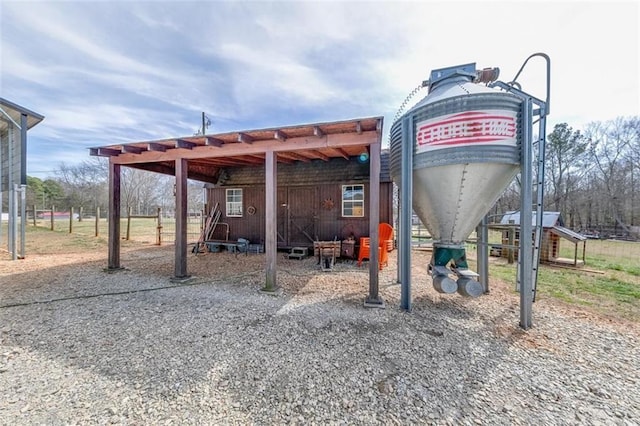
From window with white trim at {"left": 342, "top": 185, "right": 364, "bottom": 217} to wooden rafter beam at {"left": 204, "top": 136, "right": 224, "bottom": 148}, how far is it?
412cm

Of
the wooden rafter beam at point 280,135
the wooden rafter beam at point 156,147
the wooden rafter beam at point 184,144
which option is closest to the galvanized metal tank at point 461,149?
the wooden rafter beam at point 280,135

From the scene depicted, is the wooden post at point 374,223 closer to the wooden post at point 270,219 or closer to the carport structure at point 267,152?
the carport structure at point 267,152

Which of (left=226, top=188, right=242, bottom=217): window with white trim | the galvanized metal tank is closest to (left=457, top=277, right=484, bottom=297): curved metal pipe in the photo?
the galvanized metal tank

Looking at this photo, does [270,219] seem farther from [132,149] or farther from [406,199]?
[132,149]

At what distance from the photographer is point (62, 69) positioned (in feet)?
24.4

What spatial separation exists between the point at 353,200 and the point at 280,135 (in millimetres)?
4087

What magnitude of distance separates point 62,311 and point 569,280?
9170 mm

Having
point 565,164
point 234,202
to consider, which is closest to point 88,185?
point 234,202

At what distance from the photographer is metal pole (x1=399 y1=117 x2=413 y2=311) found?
3.52 metres

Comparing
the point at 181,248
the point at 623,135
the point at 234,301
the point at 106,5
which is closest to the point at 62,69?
the point at 106,5

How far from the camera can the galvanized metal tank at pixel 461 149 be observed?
121 inches

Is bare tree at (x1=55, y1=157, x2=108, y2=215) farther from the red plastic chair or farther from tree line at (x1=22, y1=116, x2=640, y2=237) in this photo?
tree line at (x1=22, y1=116, x2=640, y2=237)

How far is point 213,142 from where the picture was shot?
4.73 metres

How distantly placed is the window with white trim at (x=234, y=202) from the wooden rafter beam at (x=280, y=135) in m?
5.21
